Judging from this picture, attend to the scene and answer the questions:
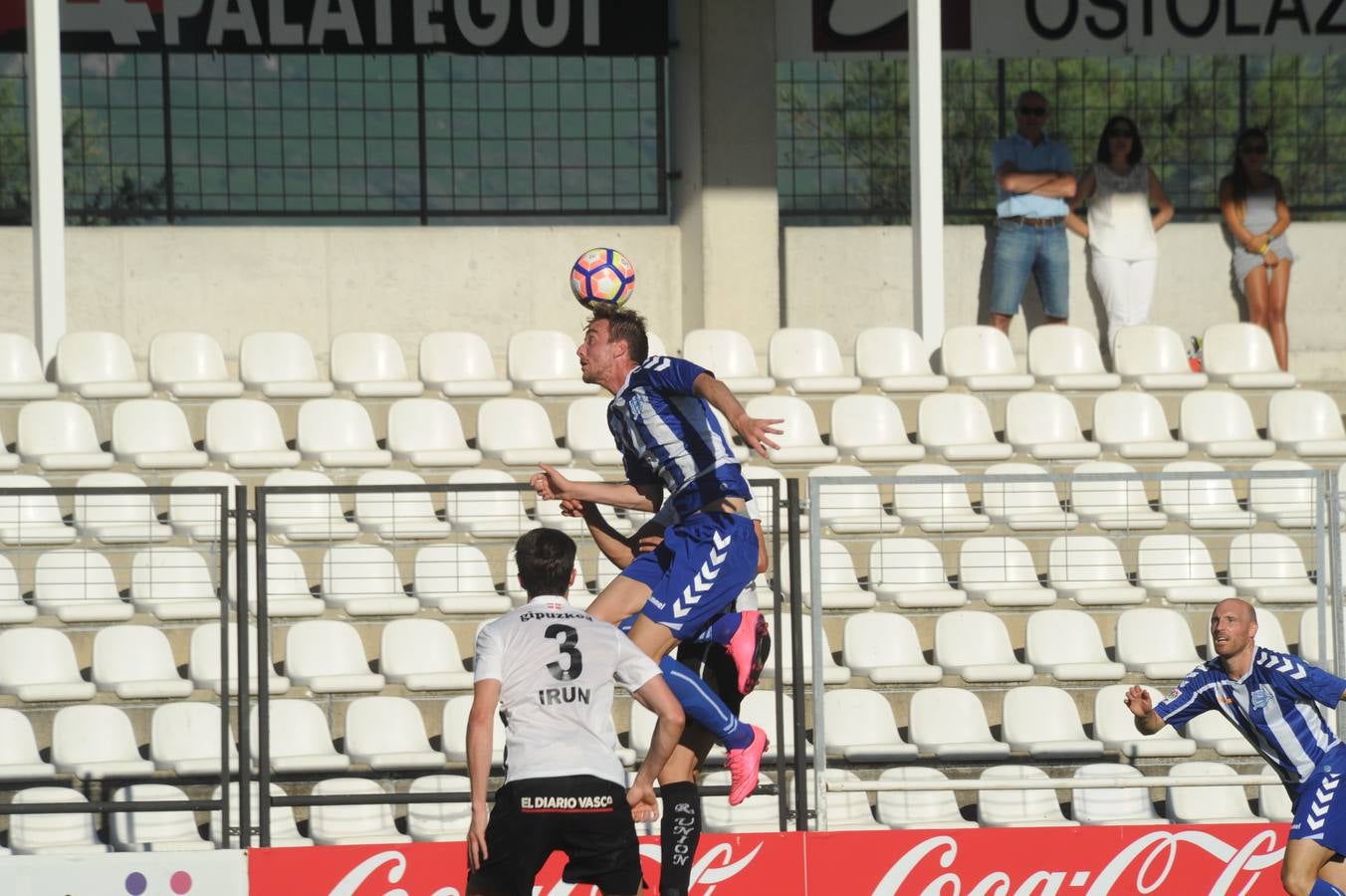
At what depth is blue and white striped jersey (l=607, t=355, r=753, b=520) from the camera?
728cm

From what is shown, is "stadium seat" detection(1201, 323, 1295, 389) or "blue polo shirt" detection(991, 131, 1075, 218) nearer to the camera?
"stadium seat" detection(1201, 323, 1295, 389)

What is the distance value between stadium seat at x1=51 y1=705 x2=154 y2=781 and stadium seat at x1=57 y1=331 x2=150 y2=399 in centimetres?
306

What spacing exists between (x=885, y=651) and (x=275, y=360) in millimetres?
4501

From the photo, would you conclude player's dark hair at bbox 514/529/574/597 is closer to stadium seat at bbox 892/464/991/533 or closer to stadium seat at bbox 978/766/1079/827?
stadium seat at bbox 978/766/1079/827

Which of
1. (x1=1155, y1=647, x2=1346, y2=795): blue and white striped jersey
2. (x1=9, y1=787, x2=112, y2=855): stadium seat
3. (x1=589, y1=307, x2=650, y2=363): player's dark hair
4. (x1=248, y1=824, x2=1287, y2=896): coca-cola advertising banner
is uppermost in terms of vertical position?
(x1=589, y1=307, x2=650, y2=363): player's dark hair

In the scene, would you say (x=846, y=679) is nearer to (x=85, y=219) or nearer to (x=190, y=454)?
(x=190, y=454)

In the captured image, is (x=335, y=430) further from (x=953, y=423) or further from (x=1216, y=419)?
(x=1216, y=419)

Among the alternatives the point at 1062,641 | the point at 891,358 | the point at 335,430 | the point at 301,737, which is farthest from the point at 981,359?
the point at 301,737

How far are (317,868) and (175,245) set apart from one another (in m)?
7.62

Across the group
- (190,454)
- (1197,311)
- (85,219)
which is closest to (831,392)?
(190,454)

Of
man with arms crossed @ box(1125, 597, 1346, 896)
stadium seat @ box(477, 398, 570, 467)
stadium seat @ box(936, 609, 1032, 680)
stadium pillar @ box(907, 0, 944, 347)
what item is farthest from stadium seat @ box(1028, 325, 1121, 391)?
man with arms crossed @ box(1125, 597, 1346, 896)

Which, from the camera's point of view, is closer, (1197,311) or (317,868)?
(317,868)

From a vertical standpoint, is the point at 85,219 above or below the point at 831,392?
above

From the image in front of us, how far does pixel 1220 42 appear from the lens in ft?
52.7
